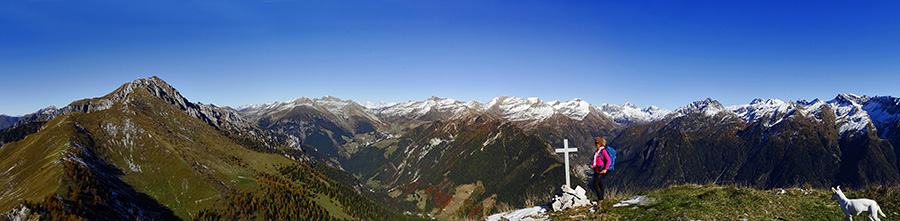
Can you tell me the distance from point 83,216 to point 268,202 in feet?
326

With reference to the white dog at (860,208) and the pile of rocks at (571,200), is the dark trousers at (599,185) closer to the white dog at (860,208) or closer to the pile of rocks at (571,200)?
the pile of rocks at (571,200)

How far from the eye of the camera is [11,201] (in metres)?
98.3

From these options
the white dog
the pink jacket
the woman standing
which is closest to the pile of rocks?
the woman standing

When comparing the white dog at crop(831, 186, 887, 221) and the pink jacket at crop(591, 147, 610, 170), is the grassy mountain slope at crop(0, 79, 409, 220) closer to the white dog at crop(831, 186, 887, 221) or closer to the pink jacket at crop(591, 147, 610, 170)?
the pink jacket at crop(591, 147, 610, 170)

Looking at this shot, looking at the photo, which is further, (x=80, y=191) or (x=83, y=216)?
(x=80, y=191)

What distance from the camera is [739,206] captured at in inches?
720

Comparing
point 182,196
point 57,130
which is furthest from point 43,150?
point 182,196

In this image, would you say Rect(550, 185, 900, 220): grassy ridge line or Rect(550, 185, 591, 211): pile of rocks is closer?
Rect(550, 185, 900, 220): grassy ridge line

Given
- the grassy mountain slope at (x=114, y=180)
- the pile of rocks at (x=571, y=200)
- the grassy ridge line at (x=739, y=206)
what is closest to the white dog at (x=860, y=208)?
the grassy ridge line at (x=739, y=206)

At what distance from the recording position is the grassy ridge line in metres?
16.8

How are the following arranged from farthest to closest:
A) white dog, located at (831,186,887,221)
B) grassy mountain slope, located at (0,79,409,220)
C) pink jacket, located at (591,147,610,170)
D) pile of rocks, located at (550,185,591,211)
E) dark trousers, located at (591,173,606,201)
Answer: grassy mountain slope, located at (0,79,409,220), pile of rocks, located at (550,185,591,211), dark trousers, located at (591,173,606,201), pink jacket, located at (591,147,610,170), white dog, located at (831,186,887,221)

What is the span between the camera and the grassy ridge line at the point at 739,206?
16766 millimetres

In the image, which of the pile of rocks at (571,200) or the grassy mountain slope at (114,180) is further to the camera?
the grassy mountain slope at (114,180)

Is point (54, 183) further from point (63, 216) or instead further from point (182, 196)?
point (182, 196)
